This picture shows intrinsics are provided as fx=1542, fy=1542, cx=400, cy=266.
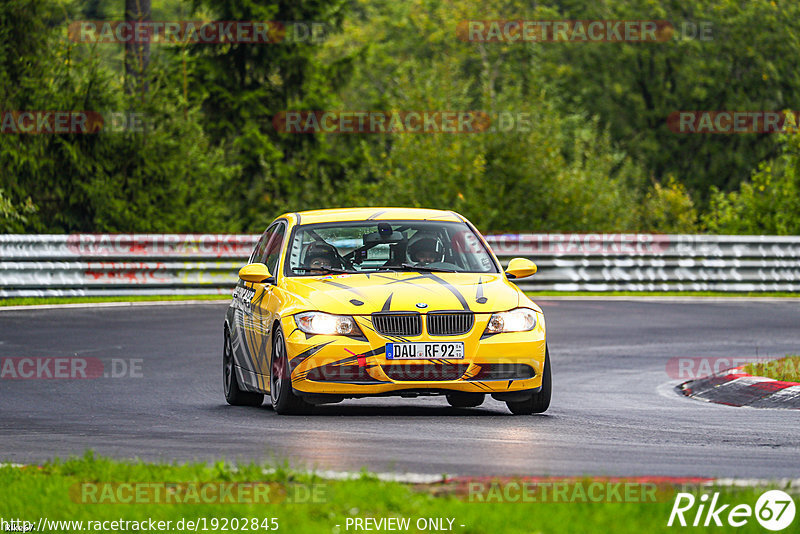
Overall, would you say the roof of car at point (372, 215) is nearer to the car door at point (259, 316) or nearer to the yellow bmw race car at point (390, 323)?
the yellow bmw race car at point (390, 323)

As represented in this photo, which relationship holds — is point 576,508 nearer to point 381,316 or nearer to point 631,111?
point 381,316

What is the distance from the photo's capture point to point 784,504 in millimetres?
6984

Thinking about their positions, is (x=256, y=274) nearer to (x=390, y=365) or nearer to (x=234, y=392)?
(x=234, y=392)

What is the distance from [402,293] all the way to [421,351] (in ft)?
1.61

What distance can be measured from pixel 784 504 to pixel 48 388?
31.4 feet

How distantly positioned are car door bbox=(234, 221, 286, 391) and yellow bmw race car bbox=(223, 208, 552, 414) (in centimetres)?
2

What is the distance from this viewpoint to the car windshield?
1259cm

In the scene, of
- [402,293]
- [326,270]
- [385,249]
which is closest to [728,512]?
[402,293]

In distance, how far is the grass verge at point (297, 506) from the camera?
6.60m

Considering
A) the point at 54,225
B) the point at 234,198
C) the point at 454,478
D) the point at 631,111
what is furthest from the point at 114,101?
the point at 631,111

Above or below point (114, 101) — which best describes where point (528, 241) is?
below

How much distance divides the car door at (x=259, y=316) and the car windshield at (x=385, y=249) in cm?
31

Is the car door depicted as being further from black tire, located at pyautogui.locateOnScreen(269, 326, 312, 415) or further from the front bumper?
the front bumper

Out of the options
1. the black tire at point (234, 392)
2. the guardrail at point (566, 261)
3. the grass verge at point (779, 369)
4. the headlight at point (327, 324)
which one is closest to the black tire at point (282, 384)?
the headlight at point (327, 324)
